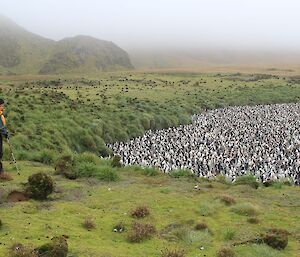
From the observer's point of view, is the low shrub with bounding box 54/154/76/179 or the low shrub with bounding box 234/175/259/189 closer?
the low shrub with bounding box 54/154/76/179

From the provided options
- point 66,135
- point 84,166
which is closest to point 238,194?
point 84,166

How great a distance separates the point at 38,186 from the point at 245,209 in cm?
805

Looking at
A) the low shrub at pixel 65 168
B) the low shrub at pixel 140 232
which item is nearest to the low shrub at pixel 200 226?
the low shrub at pixel 140 232

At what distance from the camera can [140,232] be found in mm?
14797

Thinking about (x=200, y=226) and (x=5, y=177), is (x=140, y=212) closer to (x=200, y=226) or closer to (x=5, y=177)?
(x=200, y=226)

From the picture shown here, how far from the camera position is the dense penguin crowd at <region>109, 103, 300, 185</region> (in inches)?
1308

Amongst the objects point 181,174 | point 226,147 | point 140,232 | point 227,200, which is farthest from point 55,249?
point 226,147

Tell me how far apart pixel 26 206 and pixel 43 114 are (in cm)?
2364

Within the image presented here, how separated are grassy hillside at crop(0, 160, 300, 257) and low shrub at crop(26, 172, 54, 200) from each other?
562mm

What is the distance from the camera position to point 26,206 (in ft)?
55.1

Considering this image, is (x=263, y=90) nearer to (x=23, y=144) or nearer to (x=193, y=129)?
(x=193, y=129)

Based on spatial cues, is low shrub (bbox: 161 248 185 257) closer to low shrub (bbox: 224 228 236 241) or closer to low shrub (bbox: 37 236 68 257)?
low shrub (bbox: 224 228 236 241)

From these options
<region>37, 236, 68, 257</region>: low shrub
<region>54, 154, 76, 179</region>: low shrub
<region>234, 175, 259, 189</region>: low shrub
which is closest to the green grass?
<region>234, 175, 259, 189</region>: low shrub

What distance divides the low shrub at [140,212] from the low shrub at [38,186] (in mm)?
3684
